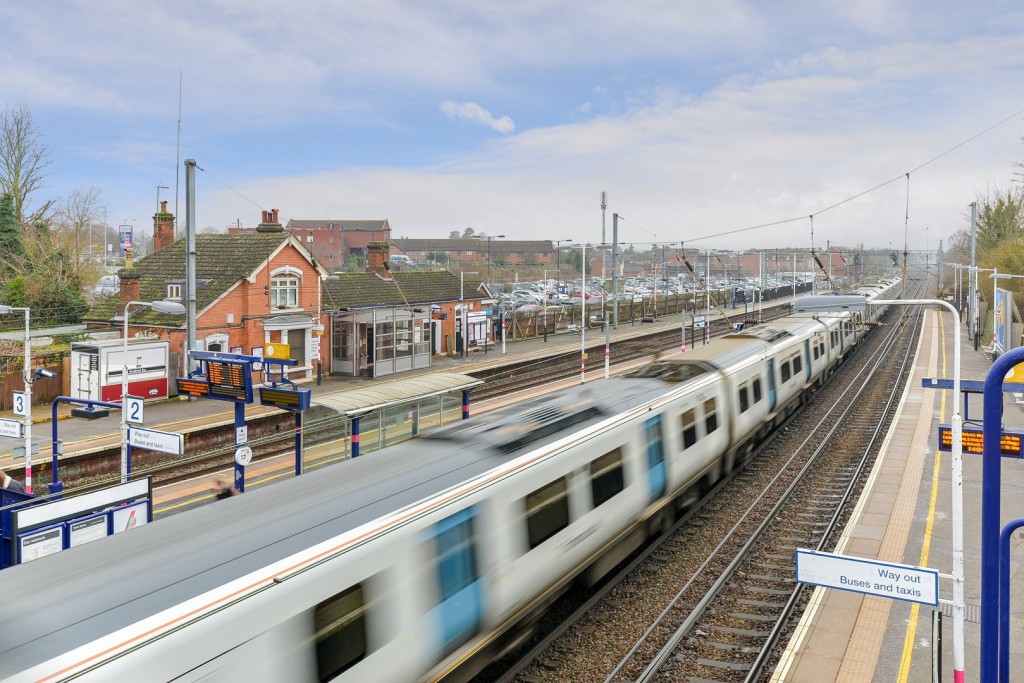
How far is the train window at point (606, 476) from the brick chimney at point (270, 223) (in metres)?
27.1

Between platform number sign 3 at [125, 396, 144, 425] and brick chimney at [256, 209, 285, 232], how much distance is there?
2056cm

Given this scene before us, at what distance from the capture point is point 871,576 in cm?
778

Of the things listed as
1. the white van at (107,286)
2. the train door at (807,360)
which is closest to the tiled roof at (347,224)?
the white van at (107,286)

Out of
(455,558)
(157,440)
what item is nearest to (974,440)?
(455,558)

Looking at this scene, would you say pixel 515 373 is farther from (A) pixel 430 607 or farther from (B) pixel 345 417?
(A) pixel 430 607

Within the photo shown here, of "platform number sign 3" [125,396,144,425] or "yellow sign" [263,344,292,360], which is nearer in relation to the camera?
"platform number sign 3" [125,396,144,425]

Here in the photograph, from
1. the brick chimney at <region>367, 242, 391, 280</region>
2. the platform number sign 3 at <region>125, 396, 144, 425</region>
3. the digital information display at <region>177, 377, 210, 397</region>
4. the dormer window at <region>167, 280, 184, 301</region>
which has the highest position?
the brick chimney at <region>367, 242, 391, 280</region>

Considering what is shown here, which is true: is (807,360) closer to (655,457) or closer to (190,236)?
(655,457)

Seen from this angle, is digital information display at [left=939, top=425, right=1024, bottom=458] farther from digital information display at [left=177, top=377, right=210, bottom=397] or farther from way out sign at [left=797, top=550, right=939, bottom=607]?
digital information display at [left=177, top=377, right=210, bottom=397]

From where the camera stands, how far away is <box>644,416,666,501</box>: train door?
13273 millimetres

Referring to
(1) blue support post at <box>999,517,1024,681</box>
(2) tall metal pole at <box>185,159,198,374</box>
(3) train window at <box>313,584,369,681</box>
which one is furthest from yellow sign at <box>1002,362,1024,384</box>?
(2) tall metal pole at <box>185,159,198,374</box>

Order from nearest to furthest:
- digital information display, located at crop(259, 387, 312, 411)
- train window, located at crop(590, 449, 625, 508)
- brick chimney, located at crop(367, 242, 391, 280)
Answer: train window, located at crop(590, 449, 625, 508)
digital information display, located at crop(259, 387, 312, 411)
brick chimney, located at crop(367, 242, 391, 280)

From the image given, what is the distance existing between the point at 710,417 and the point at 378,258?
1149 inches

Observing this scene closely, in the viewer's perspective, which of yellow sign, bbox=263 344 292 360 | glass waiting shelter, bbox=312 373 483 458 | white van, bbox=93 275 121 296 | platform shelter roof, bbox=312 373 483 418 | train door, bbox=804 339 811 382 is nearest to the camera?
platform shelter roof, bbox=312 373 483 418
